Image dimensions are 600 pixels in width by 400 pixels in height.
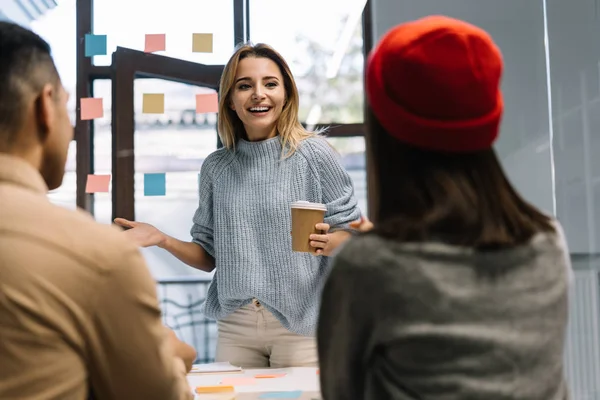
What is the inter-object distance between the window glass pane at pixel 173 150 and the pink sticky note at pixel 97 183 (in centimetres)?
28

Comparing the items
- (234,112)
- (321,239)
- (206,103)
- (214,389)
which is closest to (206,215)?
(234,112)

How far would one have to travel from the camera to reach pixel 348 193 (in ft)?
6.63

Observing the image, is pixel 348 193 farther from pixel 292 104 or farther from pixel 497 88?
pixel 497 88

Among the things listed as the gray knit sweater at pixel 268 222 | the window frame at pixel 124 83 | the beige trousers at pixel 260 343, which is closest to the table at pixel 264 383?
the beige trousers at pixel 260 343

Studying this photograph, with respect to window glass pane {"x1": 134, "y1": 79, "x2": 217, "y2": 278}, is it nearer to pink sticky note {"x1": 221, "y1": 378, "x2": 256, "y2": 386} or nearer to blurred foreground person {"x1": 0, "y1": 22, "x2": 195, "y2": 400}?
pink sticky note {"x1": 221, "y1": 378, "x2": 256, "y2": 386}

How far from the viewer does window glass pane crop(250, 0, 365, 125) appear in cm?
404

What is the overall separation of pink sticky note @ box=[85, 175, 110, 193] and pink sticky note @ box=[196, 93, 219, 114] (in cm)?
62

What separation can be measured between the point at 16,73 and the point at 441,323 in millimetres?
639

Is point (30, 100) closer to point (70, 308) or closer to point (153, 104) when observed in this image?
point (70, 308)

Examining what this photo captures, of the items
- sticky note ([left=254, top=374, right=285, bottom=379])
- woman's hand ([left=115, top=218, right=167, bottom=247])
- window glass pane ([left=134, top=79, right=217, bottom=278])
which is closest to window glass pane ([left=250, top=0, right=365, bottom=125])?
window glass pane ([left=134, top=79, right=217, bottom=278])

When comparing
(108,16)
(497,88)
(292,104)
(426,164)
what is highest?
(108,16)

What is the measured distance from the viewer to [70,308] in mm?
840

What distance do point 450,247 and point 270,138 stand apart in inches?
50.9

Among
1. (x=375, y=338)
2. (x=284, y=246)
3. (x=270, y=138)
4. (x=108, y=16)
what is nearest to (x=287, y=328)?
(x=284, y=246)
